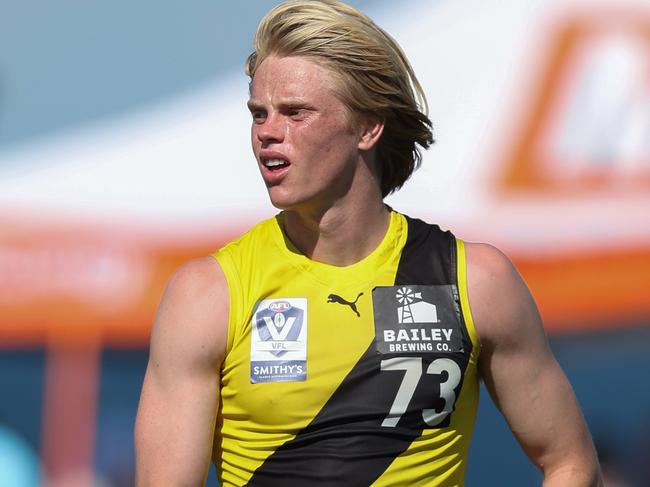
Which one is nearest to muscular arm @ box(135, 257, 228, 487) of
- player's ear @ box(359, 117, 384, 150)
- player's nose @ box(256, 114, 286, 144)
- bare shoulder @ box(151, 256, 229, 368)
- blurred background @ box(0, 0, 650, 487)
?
bare shoulder @ box(151, 256, 229, 368)

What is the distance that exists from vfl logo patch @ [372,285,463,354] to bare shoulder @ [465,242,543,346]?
5cm

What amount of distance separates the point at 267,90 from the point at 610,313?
2.50 meters

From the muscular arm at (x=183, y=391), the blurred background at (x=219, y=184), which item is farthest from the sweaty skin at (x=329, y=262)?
the blurred background at (x=219, y=184)

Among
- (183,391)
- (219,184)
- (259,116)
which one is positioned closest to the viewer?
(183,391)

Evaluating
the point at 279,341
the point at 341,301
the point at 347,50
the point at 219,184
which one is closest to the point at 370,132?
the point at 347,50

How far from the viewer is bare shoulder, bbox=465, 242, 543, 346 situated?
7.48ft

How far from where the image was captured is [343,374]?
2230mm

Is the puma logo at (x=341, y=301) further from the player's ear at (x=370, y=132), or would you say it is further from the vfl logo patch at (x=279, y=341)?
the player's ear at (x=370, y=132)

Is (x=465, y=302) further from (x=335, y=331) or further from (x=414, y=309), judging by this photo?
(x=335, y=331)

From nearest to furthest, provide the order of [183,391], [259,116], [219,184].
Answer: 1. [183,391]
2. [259,116]
3. [219,184]

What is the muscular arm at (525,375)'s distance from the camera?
2289 millimetres

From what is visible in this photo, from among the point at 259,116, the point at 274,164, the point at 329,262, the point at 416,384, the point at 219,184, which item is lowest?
the point at 416,384

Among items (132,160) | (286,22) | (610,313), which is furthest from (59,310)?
(286,22)

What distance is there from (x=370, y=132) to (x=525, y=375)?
590 mm
